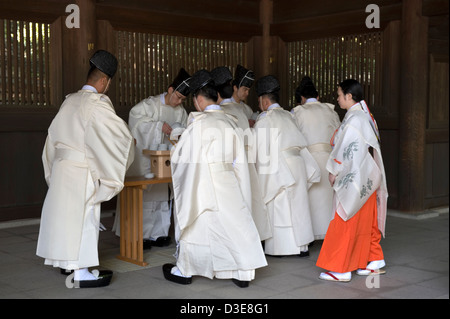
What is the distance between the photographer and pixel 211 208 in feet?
15.0

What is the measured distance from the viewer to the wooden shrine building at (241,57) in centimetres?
698

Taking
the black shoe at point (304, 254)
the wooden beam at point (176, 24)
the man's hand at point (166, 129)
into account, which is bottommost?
the black shoe at point (304, 254)

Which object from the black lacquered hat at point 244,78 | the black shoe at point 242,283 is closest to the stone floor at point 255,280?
the black shoe at point 242,283

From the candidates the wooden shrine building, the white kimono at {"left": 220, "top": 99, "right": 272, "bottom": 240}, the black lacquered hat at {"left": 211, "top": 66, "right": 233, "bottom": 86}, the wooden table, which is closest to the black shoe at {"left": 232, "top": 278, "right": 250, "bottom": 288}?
the white kimono at {"left": 220, "top": 99, "right": 272, "bottom": 240}

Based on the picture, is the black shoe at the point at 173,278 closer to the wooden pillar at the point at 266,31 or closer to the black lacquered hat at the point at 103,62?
the black lacquered hat at the point at 103,62

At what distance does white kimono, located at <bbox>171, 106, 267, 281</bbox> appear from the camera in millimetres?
4559

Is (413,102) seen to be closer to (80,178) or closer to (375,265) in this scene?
(375,265)

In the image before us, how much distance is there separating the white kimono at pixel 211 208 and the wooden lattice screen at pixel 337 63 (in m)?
3.74

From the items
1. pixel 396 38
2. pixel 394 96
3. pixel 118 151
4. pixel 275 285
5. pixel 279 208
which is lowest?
pixel 275 285

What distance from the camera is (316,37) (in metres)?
8.33

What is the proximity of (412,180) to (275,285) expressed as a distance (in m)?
3.41

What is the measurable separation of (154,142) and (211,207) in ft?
5.46

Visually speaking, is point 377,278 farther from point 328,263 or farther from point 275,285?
point 275,285

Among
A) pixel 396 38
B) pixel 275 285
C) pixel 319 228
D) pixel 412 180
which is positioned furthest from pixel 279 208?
pixel 396 38
